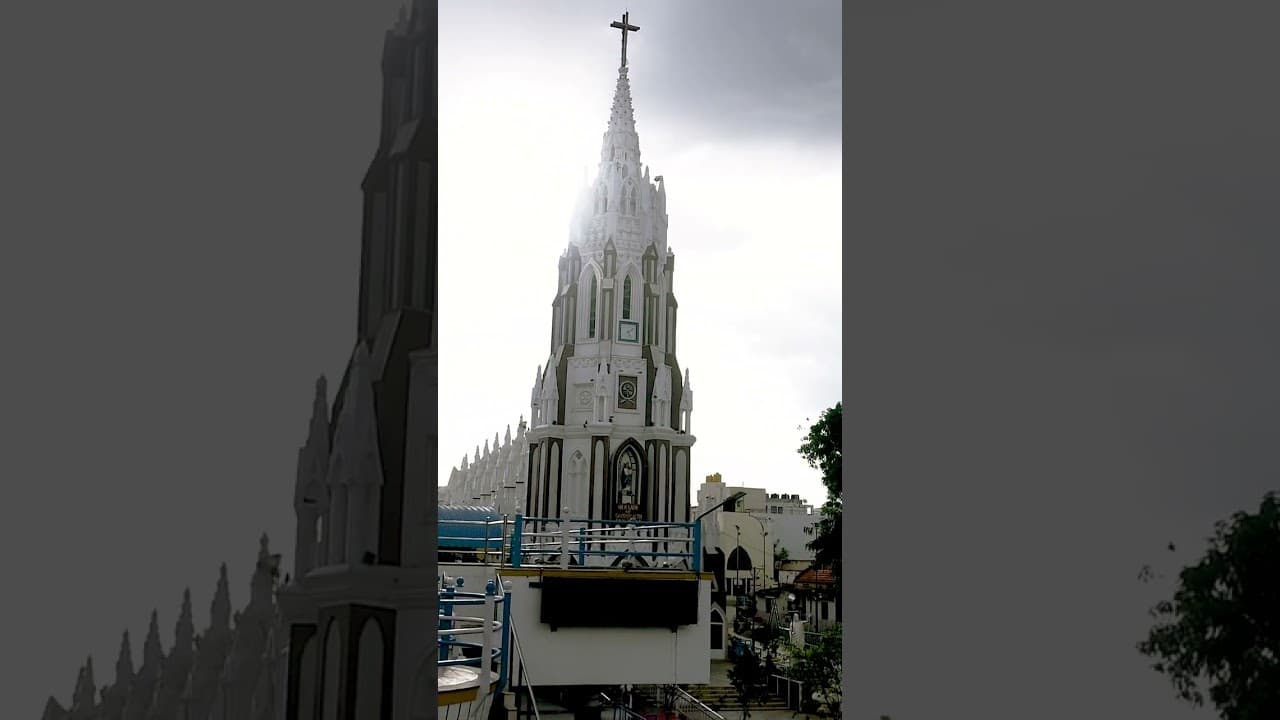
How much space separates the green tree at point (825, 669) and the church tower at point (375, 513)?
6154mm

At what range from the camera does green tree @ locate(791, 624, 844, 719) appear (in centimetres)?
659

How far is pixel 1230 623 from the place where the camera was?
5.51 ft

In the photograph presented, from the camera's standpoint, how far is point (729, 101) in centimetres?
477

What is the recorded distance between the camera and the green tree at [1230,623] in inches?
62.4

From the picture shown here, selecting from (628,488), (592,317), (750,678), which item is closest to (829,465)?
(750,678)

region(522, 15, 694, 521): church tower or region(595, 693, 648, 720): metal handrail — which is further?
region(522, 15, 694, 521): church tower

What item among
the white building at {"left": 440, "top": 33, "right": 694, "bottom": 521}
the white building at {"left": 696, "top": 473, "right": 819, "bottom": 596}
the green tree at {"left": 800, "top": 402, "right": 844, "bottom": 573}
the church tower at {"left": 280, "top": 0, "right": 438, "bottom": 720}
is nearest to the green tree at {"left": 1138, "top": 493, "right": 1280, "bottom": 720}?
the church tower at {"left": 280, "top": 0, "right": 438, "bottom": 720}

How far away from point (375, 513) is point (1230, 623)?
1609mm

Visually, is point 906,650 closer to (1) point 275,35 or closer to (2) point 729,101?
(1) point 275,35

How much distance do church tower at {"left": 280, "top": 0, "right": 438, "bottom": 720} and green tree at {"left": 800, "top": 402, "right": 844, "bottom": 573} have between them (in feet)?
18.1

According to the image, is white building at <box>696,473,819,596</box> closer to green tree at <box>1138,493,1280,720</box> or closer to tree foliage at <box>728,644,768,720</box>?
tree foliage at <box>728,644,768,720</box>

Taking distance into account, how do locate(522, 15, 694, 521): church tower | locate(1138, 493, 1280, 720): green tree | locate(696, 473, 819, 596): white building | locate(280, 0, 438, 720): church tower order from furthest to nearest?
locate(696, 473, 819, 596): white building, locate(522, 15, 694, 521): church tower, locate(1138, 493, 1280, 720): green tree, locate(280, 0, 438, 720): church tower

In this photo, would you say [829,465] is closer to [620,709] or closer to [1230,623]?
[620,709]

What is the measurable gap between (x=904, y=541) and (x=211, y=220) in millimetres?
1833
